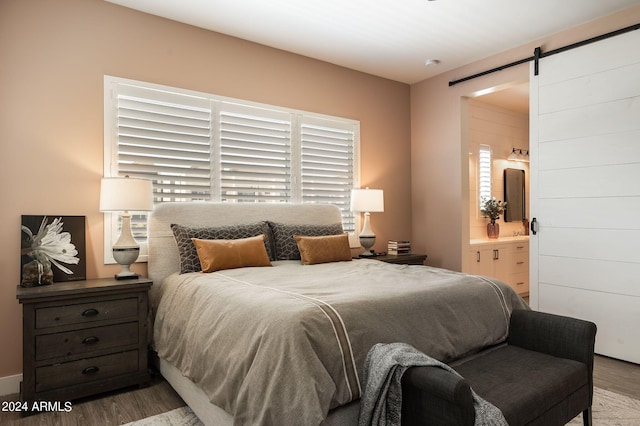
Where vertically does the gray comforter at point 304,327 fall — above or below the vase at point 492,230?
below

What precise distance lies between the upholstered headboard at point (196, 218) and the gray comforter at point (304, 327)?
0.42m

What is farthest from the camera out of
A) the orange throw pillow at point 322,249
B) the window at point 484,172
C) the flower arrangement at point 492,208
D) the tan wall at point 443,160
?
the window at point 484,172

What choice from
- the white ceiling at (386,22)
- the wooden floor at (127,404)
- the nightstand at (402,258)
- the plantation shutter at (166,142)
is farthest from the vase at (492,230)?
the plantation shutter at (166,142)

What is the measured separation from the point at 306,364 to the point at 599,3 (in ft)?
11.8

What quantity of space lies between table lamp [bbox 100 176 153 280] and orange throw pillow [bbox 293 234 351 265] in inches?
50.3

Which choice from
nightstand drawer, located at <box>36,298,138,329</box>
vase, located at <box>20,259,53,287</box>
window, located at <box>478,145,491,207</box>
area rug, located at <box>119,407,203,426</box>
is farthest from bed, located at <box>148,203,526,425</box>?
window, located at <box>478,145,491,207</box>

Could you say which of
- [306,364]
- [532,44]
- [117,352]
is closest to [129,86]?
[117,352]

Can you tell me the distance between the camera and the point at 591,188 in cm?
354

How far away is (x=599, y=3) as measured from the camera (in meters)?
3.29

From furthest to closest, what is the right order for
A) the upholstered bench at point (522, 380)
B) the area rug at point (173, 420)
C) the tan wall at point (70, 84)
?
the tan wall at point (70, 84) < the area rug at point (173, 420) < the upholstered bench at point (522, 380)

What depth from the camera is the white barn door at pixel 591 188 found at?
3.32m

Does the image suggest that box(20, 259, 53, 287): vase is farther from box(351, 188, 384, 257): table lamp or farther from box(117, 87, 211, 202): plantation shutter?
box(351, 188, 384, 257): table lamp

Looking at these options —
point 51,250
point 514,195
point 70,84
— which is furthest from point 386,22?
point 514,195

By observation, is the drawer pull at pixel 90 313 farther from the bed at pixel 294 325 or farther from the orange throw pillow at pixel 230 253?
the orange throw pillow at pixel 230 253
